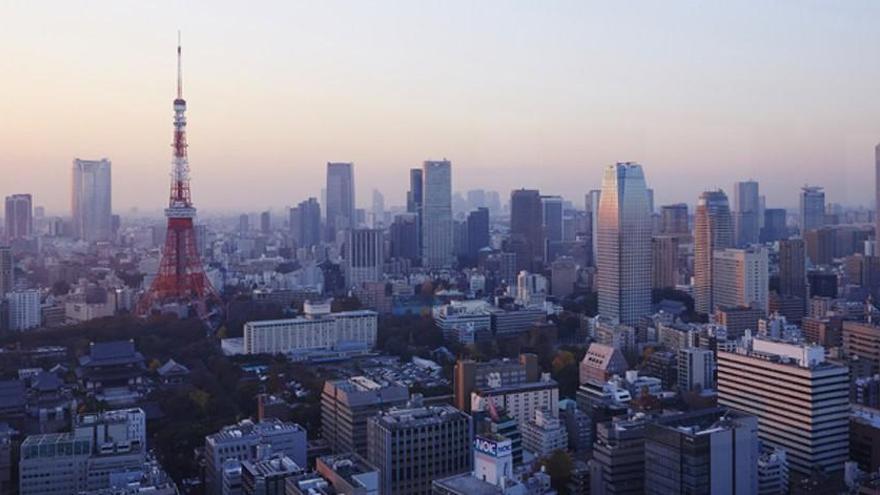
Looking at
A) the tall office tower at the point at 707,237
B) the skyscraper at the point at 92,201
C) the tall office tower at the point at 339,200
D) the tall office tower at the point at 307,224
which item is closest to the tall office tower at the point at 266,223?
the tall office tower at the point at 307,224

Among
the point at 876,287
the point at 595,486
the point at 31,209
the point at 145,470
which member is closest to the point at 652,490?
the point at 595,486

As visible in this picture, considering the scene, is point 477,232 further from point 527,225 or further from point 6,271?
point 6,271

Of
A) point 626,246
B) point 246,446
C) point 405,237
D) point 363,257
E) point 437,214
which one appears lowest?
point 246,446

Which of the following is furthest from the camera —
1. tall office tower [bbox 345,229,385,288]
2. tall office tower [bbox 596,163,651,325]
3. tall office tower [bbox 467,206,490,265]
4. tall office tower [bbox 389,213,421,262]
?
tall office tower [bbox 389,213,421,262]

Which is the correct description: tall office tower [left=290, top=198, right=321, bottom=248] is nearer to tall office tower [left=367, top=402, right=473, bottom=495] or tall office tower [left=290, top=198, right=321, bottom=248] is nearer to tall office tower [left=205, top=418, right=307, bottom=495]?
tall office tower [left=205, top=418, right=307, bottom=495]

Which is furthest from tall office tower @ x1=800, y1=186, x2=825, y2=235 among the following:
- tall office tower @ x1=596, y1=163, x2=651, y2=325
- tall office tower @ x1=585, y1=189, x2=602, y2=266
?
tall office tower @ x1=585, y1=189, x2=602, y2=266

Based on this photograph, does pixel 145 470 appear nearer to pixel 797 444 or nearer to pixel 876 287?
pixel 797 444

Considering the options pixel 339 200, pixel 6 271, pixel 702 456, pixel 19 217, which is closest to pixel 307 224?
pixel 339 200

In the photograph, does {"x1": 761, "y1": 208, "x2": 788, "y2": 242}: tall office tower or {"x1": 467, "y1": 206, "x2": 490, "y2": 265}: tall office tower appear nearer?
{"x1": 761, "y1": 208, "x2": 788, "y2": 242}: tall office tower
